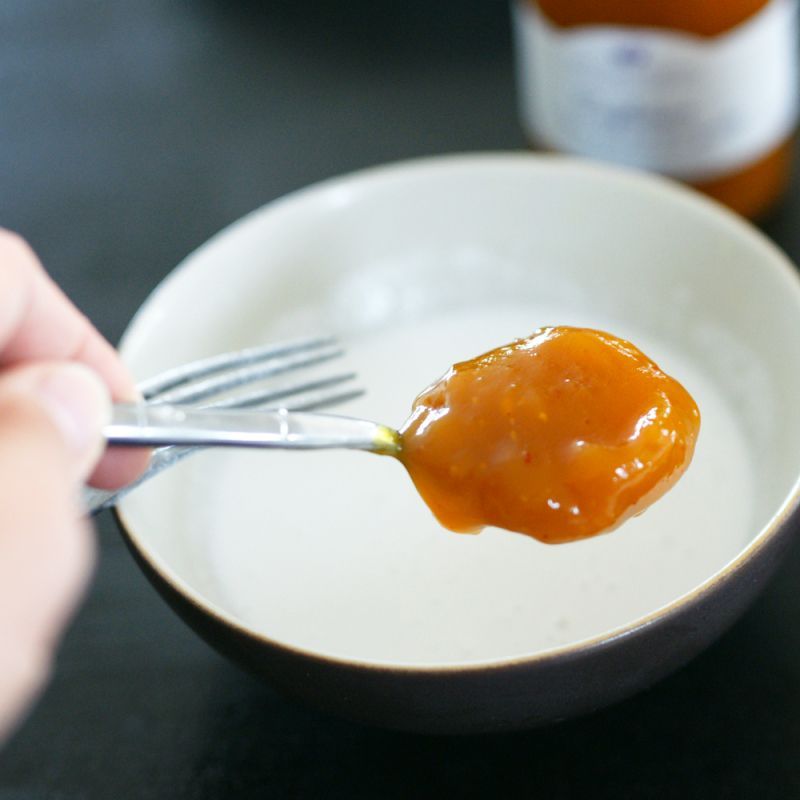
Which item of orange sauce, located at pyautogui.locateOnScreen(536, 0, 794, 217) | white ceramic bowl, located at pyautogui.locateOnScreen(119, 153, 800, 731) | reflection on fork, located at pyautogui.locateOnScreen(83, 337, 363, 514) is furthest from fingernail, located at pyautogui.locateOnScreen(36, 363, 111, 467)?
orange sauce, located at pyautogui.locateOnScreen(536, 0, 794, 217)

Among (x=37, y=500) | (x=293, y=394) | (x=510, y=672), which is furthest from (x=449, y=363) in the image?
(x=37, y=500)

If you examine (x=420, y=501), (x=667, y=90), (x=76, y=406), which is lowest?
(x=420, y=501)

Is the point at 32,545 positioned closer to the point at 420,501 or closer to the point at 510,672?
the point at 510,672

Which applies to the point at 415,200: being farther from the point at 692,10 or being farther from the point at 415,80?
the point at 415,80

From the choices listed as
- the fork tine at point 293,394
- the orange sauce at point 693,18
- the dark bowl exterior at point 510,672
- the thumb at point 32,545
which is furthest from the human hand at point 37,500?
the orange sauce at point 693,18

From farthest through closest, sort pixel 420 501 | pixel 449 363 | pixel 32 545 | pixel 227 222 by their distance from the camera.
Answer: pixel 227 222 → pixel 449 363 → pixel 420 501 → pixel 32 545

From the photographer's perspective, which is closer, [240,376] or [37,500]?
[37,500]

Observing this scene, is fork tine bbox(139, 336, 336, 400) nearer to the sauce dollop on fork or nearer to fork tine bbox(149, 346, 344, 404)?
fork tine bbox(149, 346, 344, 404)
